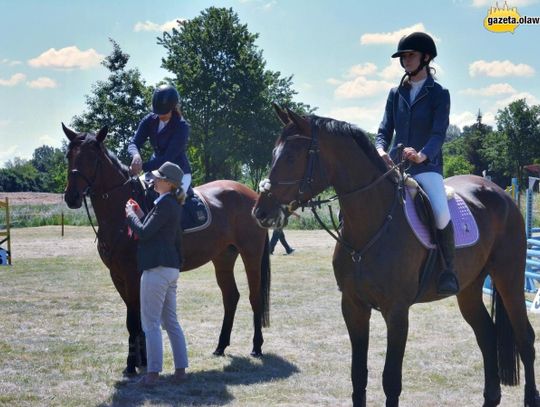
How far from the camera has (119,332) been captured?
9133mm

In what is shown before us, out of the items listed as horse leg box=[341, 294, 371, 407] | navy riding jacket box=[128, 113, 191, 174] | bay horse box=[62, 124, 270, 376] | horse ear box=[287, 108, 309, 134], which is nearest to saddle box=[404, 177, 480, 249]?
horse leg box=[341, 294, 371, 407]

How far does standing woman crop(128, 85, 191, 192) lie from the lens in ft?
22.5

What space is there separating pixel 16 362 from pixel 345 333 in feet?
14.2

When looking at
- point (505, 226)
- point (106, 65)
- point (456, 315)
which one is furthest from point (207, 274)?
point (106, 65)

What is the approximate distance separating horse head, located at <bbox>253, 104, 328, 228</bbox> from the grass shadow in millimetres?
2518

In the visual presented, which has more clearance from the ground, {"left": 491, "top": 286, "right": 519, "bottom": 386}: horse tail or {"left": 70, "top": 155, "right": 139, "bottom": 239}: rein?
{"left": 70, "top": 155, "right": 139, "bottom": 239}: rein

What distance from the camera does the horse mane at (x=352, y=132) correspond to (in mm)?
4518

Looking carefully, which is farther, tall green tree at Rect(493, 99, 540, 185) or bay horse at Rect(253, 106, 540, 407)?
tall green tree at Rect(493, 99, 540, 185)

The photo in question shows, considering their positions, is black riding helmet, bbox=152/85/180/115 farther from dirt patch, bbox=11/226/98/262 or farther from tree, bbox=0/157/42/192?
tree, bbox=0/157/42/192

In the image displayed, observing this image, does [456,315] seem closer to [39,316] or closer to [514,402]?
[514,402]

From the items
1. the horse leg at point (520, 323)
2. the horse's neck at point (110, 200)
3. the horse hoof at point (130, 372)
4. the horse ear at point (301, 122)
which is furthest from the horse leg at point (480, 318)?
the horse's neck at point (110, 200)

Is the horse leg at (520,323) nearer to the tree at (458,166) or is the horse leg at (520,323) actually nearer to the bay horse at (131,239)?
the bay horse at (131,239)

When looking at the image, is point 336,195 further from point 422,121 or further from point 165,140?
point 165,140

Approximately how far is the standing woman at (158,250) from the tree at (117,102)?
37.1 meters
